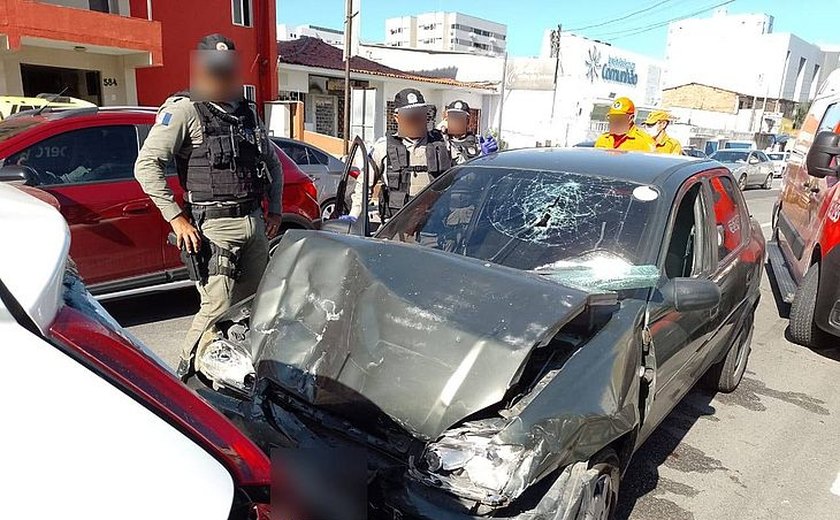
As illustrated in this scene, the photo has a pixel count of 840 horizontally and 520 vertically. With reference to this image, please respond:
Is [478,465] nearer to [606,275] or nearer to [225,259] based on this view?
[606,275]

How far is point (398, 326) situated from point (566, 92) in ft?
96.0

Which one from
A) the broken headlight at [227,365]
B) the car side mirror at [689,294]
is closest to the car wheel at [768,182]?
the car side mirror at [689,294]

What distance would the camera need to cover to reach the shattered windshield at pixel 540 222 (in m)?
2.79

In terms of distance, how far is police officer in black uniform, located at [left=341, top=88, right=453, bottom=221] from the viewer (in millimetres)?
4754

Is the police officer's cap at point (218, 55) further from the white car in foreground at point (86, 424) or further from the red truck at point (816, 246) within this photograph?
the red truck at point (816, 246)

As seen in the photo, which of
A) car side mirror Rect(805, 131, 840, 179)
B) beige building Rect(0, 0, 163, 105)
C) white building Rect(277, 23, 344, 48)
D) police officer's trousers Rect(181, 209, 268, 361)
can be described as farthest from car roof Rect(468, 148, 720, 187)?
white building Rect(277, 23, 344, 48)

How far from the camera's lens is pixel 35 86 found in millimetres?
12477

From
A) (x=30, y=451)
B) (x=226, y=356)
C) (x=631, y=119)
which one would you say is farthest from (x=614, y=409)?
(x=631, y=119)

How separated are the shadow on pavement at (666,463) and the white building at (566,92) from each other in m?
24.6

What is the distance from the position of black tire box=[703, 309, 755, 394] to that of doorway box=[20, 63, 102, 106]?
1296 cm

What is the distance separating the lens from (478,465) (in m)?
1.80

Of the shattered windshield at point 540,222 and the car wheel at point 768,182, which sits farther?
the car wheel at point 768,182

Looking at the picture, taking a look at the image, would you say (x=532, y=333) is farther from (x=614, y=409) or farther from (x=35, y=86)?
(x=35, y=86)

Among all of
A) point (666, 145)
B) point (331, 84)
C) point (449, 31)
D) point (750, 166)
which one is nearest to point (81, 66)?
point (331, 84)
